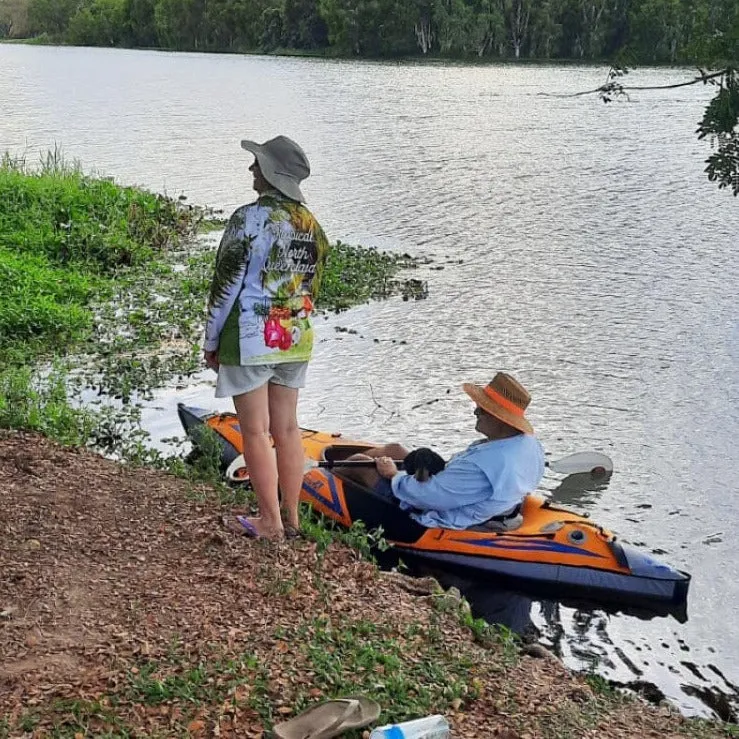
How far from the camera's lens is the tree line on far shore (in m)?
61.1

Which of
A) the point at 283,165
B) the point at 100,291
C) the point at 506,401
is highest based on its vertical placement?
the point at 283,165

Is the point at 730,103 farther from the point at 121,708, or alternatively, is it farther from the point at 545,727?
the point at 121,708

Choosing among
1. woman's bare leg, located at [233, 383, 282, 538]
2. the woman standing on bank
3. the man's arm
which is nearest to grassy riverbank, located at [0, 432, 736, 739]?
woman's bare leg, located at [233, 383, 282, 538]

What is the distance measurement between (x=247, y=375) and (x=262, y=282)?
1.57ft

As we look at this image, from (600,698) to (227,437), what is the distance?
12.5 ft

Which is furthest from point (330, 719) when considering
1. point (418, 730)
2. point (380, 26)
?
point (380, 26)

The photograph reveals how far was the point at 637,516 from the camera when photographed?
26.8 feet

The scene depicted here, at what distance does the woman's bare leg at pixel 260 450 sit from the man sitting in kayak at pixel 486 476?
58.9 inches

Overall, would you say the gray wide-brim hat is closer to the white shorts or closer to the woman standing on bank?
the woman standing on bank

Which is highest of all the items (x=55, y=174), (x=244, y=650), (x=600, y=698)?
(x=55, y=174)

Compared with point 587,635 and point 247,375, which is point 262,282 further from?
point 587,635

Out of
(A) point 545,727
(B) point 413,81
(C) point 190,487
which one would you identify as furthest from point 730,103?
(B) point 413,81

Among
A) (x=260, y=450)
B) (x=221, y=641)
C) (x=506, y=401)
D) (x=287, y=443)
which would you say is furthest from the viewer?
(x=506, y=401)

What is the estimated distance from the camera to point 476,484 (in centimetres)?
682
